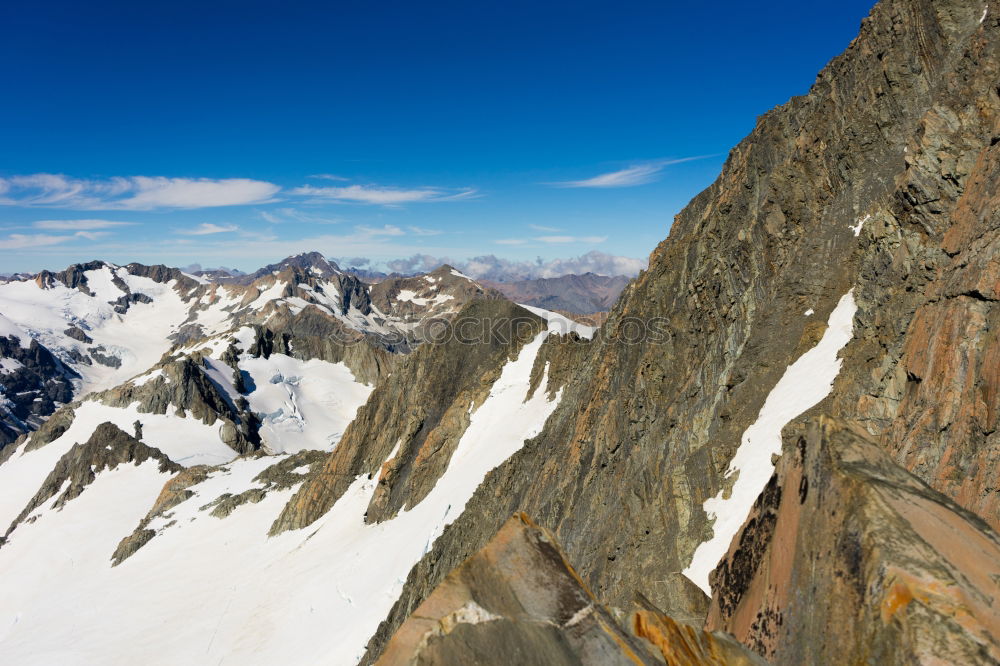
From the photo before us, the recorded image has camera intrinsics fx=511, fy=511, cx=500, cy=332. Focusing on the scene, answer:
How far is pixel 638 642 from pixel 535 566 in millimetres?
1549

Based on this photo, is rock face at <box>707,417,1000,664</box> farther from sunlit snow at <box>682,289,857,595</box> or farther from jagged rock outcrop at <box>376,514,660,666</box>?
sunlit snow at <box>682,289,857,595</box>

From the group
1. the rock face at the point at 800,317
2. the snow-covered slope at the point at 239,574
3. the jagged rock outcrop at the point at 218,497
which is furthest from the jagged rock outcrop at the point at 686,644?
the jagged rock outcrop at the point at 218,497

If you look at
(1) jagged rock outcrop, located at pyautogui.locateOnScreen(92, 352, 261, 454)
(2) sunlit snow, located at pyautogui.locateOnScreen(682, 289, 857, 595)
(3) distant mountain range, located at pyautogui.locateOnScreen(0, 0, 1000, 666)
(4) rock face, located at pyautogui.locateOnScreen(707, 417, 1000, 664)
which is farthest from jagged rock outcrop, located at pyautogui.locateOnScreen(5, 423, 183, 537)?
(4) rock face, located at pyautogui.locateOnScreen(707, 417, 1000, 664)

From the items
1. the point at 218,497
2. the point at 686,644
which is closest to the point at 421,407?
the point at 218,497

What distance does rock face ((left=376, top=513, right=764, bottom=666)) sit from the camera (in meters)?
5.70

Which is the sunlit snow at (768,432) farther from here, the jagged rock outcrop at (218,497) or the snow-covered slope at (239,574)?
the jagged rock outcrop at (218,497)

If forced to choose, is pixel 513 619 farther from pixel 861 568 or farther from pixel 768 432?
pixel 768 432

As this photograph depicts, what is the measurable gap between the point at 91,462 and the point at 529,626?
424 ft

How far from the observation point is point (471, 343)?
61.8m

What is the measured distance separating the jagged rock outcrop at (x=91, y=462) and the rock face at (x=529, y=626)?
11689 cm

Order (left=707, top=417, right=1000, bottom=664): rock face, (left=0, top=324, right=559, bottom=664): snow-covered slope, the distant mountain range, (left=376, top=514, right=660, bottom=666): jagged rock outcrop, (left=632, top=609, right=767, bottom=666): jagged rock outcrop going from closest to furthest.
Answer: (left=707, top=417, right=1000, bottom=664): rock face → (left=376, top=514, right=660, bottom=666): jagged rock outcrop → the distant mountain range → (left=632, top=609, right=767, bottom=666): jagged rock outcrop → (left=0, top=324, right=559, bottom=664): snow-covered slope

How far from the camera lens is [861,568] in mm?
5836

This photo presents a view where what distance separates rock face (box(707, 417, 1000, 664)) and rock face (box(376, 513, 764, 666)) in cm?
91

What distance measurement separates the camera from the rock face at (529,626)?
5.70m
